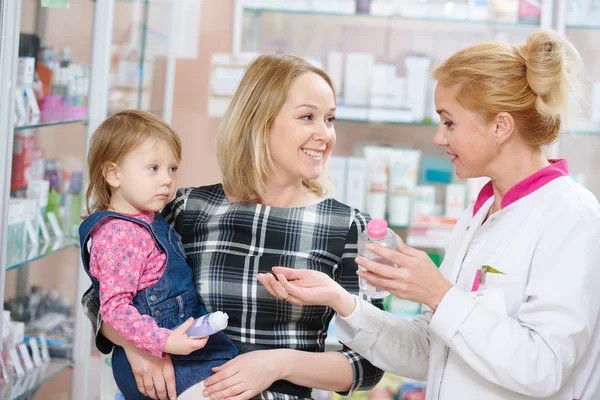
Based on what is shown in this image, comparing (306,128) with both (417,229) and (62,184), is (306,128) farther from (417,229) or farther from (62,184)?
(417,229)

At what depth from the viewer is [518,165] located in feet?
6.11

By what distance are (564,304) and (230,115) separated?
3.37 ft

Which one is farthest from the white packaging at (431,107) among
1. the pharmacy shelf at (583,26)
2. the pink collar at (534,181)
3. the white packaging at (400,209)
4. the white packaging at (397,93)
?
the pink collar at (534,181)

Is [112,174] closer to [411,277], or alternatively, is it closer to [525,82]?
[411,277]

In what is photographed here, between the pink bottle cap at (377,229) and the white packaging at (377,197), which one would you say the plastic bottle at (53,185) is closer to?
the white packaging at (377,197)

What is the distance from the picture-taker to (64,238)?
3.20 m

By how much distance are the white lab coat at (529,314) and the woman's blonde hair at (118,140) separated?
0.68 meters

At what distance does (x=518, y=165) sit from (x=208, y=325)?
83 centimetres

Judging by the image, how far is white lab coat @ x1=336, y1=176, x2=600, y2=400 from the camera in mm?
1622

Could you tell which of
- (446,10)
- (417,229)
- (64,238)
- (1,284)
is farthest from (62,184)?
(446,10)

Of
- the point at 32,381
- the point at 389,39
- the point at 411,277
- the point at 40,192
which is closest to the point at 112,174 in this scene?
the point at 411,277

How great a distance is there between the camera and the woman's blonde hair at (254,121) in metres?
2.08

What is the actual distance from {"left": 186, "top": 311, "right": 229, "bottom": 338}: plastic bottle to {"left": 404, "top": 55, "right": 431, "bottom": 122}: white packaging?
2433 millimetres

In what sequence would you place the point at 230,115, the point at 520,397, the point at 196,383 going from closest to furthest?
the point at 520,397, the point at 196,383, the point at 230,115
